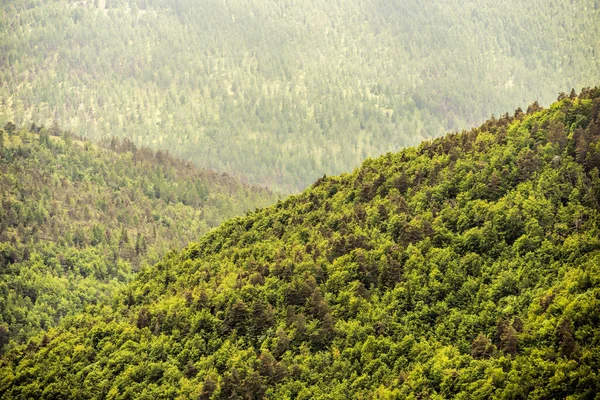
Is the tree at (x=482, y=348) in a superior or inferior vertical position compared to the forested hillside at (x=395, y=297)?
inferior

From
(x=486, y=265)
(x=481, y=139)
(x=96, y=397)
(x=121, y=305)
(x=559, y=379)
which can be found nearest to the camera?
(x=559, y=379)

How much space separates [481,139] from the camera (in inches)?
6152

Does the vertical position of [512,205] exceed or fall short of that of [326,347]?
it exceeds it

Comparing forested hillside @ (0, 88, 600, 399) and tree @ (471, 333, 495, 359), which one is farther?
tree @ (471, 333, 495, 359)

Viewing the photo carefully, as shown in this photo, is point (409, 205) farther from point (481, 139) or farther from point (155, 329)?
point (155, 329)

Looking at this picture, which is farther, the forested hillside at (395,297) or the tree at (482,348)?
the tree at (482,348)

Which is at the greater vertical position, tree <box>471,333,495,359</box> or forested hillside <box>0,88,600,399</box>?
forested hillside <box>0,88,600,399</box>

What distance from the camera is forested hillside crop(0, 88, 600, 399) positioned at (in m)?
113

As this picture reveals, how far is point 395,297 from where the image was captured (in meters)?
134

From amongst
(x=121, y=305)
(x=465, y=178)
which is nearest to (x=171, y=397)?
(x=121, y=305)

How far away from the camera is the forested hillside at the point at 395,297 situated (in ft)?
370

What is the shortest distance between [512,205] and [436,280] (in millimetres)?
14718

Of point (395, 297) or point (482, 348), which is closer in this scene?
point (482, 348)

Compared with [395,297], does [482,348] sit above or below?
below
